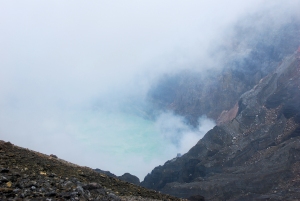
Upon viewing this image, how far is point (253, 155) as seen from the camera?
74.0m

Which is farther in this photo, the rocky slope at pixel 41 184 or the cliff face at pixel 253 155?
the cliff face at pixel 253 155

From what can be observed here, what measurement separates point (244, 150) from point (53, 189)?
229 ft

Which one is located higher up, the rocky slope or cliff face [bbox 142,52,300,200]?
cliff face [bbox 142,52,300,200]

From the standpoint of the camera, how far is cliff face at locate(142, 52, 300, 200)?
59656 millimetres

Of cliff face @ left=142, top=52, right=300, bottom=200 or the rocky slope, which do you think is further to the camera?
cliff face @ left=142, top=52, right=300, bottom=200

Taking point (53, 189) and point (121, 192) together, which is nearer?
point (53, 189)

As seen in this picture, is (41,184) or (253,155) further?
(253,155)

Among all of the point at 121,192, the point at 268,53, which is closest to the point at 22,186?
the point at 121,192

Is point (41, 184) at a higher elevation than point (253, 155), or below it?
below

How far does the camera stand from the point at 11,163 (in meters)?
15.6

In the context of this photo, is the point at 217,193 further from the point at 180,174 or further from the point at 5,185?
the point at 5,185

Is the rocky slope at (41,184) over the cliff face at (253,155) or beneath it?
beneath

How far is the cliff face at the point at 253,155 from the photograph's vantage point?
59.7 metres

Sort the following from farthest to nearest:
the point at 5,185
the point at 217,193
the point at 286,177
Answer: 1. the point at 217,193
2. the point at 286,177
3. the point at 5,185
